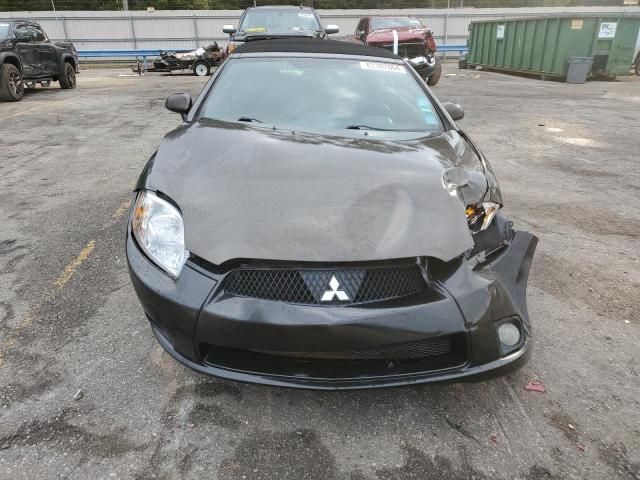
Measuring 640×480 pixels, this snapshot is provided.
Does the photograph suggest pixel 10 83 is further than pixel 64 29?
No

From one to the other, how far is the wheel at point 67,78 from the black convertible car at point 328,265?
1257 centimetres

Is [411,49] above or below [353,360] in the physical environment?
above

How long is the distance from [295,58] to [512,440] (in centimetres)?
275

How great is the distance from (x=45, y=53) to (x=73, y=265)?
10888 millimetres

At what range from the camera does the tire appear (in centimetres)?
1805

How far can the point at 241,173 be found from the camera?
2199 millimetres

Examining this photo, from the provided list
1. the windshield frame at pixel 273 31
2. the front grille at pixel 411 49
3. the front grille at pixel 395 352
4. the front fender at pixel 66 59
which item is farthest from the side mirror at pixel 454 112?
the front fender at pixel 66 59

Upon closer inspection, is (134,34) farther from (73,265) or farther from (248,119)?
(248,119)

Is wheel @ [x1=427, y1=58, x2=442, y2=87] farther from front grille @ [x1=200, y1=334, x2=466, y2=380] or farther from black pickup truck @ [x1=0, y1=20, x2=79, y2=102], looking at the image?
front grille @ [x1=200, y1=334, x2=466, y2=380]

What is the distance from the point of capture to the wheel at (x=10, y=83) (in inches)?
411

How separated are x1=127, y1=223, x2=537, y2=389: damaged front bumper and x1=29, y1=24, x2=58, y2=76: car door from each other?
12.4 metres

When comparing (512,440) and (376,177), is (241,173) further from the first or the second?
(512,440)

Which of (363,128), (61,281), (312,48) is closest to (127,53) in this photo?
(312,48)

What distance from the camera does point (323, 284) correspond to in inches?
71.2
